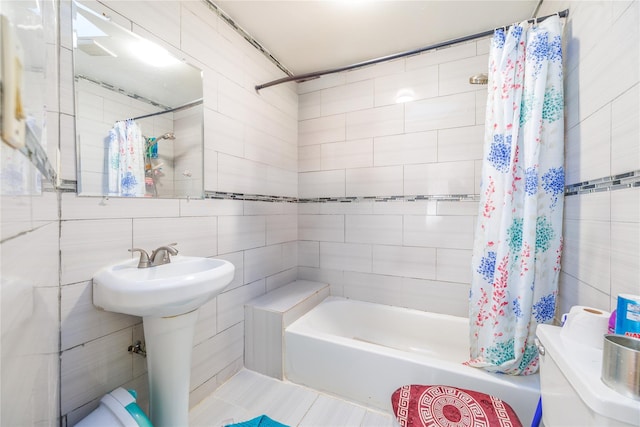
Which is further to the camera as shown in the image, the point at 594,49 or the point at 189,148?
the point at 189,148

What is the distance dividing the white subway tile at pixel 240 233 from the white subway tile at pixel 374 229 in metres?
0.77

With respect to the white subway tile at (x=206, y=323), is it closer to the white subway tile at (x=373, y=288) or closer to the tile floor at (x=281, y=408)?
the tile floor at (x=281, y=408)

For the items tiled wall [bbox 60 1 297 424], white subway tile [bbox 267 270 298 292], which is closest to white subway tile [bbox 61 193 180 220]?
tiled wall [bbox 60 1 297 424]

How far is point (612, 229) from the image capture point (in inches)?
37.2

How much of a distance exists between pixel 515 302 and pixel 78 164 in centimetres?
214

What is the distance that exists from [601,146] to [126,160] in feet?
6.71

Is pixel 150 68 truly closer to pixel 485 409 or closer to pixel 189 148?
pixel 189 148

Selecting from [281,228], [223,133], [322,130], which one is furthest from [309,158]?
[223,133]

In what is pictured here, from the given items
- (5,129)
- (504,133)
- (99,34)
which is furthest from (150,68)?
(504,133)

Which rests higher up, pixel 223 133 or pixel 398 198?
pixel 223 133

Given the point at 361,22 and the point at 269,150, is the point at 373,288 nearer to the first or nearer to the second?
the point at 269,150

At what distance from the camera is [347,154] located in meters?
2.32

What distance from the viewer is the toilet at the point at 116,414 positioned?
3.10 feet

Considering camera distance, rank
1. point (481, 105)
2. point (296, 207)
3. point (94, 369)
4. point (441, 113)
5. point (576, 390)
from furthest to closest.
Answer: point (296, 207), point (441, 113), point (481, 105), point (94, 369), point (576, 390)
